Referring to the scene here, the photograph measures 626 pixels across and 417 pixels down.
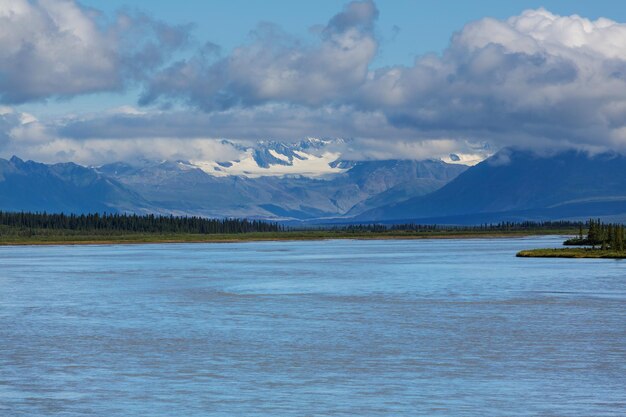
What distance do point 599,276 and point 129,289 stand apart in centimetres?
3852

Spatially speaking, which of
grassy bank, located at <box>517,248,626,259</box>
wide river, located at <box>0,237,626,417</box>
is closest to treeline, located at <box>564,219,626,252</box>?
grassy bank, located at <box>517,248,626,259</box>

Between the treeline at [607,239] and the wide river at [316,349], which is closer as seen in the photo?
the wide river at [316,349]

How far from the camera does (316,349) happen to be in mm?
42906

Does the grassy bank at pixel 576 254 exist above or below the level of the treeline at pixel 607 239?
below

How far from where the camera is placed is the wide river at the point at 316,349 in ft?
103

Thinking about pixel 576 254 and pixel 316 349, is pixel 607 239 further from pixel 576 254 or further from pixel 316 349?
pixel 316 349

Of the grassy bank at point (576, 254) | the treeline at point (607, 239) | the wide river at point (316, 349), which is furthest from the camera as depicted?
the treeline at point (607, 239)

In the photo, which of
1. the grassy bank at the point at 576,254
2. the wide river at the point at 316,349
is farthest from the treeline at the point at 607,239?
the wide river at the point at 316,349

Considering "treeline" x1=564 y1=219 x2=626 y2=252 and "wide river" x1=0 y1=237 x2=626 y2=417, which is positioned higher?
"treeline" x1=564 y1=219 x2=626 y2=252

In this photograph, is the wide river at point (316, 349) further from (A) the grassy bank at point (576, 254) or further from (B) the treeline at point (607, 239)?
(B) the treeline at point (607, 239)

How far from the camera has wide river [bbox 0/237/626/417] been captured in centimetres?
3144

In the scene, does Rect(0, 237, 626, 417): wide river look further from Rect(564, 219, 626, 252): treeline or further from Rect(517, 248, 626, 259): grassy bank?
Rect(564, 219, 626, 252): treeline

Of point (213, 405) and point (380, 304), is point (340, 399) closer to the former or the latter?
point (213, 405)

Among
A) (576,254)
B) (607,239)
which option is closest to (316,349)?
(576,254)
